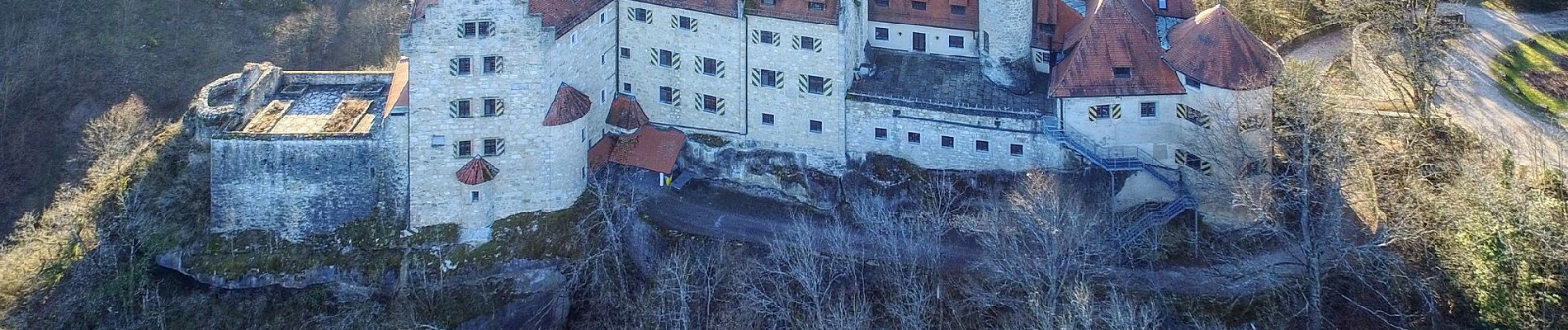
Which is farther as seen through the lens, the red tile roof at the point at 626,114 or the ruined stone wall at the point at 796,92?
the red tile roof at the point at 626,114

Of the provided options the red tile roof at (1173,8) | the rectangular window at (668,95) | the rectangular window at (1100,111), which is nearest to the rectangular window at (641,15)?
the rectangular window at (668,95)

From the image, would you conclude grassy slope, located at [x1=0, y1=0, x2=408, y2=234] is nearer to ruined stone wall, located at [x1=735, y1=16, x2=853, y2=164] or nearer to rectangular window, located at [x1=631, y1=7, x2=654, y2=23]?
rectangular window, located at [x1=631, y1=7, x2=654, y2=23]

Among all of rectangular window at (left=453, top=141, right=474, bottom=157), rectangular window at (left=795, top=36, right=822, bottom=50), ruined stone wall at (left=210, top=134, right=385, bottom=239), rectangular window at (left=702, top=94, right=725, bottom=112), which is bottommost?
ruined stone wall at (left=210, top=134, right=385, bottom=239)

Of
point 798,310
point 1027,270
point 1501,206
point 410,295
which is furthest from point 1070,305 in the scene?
point 410,295

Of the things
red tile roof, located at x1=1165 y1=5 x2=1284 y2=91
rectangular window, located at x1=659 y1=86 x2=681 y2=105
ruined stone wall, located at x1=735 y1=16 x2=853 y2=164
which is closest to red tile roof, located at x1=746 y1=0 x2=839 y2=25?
ruined stone wall, located at x1=735 y1=16 x2=853 y2=164

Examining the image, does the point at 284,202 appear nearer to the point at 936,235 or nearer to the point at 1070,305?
the point at 936,235

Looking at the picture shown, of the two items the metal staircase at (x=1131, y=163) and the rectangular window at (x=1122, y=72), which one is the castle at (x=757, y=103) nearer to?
the metal staircase at (x=1131, y=163)
